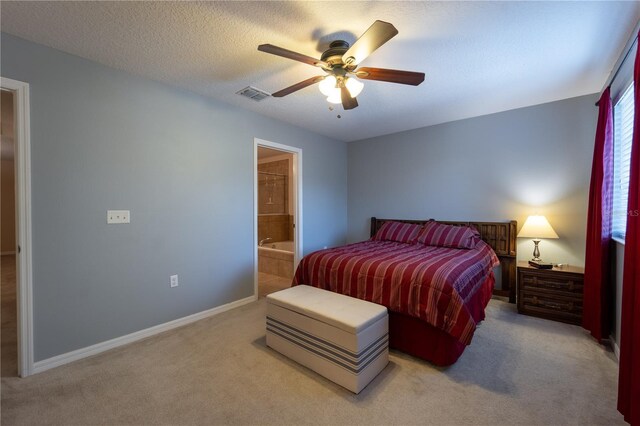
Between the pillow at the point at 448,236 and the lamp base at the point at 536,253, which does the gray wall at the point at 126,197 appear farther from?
the lamp base at the point at 536,253

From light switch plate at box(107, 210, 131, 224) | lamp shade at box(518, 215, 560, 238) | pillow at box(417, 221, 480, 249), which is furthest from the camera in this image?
pillow at box(417, 221, 480, 249)

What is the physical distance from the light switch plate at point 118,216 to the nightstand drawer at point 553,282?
13.4ft

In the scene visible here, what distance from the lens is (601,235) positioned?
7.92ft

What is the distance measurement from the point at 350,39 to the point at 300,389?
2488 millimetres

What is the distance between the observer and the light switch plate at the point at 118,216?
7.88ft

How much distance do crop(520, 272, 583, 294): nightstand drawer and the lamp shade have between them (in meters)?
0.43

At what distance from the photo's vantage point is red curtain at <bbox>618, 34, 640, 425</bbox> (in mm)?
1339

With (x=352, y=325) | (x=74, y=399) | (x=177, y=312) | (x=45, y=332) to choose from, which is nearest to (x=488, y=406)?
(x=352, y=325)

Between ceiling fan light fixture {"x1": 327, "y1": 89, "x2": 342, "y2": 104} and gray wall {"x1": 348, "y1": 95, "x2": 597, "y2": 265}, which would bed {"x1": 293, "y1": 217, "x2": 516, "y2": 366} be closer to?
gray wall {"x1": 348, "y1": 95, "x2": 597, "y2": 265}

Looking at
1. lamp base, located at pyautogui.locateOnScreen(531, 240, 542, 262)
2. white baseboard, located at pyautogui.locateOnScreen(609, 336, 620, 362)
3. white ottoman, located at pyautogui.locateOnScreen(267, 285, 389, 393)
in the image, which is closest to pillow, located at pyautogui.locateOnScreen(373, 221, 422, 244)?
lamp base, located at pyautogui.locateOnScreen(531, 240, 542, 262)

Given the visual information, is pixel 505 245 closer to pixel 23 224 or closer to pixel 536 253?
pixel 536 253

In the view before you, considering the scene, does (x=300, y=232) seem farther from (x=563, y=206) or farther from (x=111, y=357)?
(x=563, y=206)

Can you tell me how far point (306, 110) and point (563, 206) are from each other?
3262 mm

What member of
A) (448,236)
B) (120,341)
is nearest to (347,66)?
(448,236)
